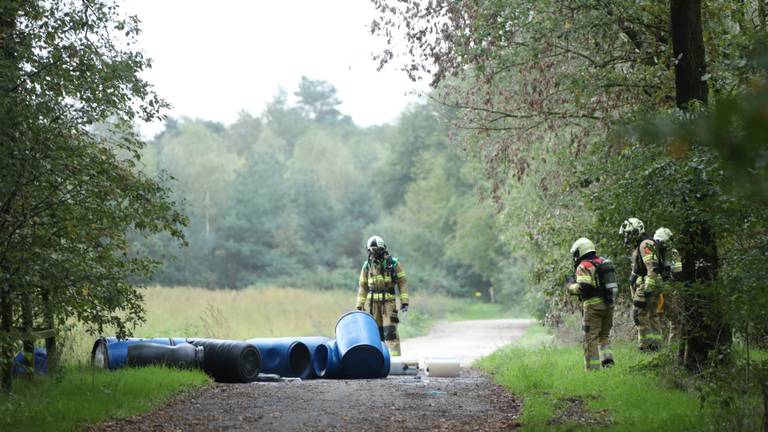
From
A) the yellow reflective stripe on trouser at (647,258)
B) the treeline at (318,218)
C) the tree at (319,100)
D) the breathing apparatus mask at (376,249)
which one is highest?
the tree at (319,100)

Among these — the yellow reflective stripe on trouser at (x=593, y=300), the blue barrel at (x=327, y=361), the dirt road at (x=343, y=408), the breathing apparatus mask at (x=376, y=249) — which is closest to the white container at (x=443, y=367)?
the dirt road at (x=343, y=408)

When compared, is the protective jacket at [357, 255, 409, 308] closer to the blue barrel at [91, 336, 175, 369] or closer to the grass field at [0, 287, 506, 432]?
the grass field at [0, 287, 506, 432]

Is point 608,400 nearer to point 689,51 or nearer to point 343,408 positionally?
point 343,408

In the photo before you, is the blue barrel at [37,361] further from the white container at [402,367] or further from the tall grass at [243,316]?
the white container at [402,367]

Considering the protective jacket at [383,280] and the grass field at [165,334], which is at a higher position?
the protective jacket at [383,280]

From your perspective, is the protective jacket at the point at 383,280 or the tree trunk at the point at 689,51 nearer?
the tree trunk at the point at 689,51

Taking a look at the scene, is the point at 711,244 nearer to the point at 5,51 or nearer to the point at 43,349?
the point at 5,51

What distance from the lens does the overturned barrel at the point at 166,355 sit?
→ 12.0 m

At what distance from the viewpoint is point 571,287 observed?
1141cm

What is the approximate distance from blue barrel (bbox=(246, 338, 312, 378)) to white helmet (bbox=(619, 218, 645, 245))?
16.3 feet

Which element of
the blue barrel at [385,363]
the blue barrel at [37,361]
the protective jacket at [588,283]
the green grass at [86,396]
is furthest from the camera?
the blue barrel at [385,363]

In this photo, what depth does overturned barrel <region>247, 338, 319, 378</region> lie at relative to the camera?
43.6 feet

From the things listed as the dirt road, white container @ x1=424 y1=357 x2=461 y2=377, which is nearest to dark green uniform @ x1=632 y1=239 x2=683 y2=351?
the dirt road

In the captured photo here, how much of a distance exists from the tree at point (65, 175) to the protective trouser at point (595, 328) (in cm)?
524
